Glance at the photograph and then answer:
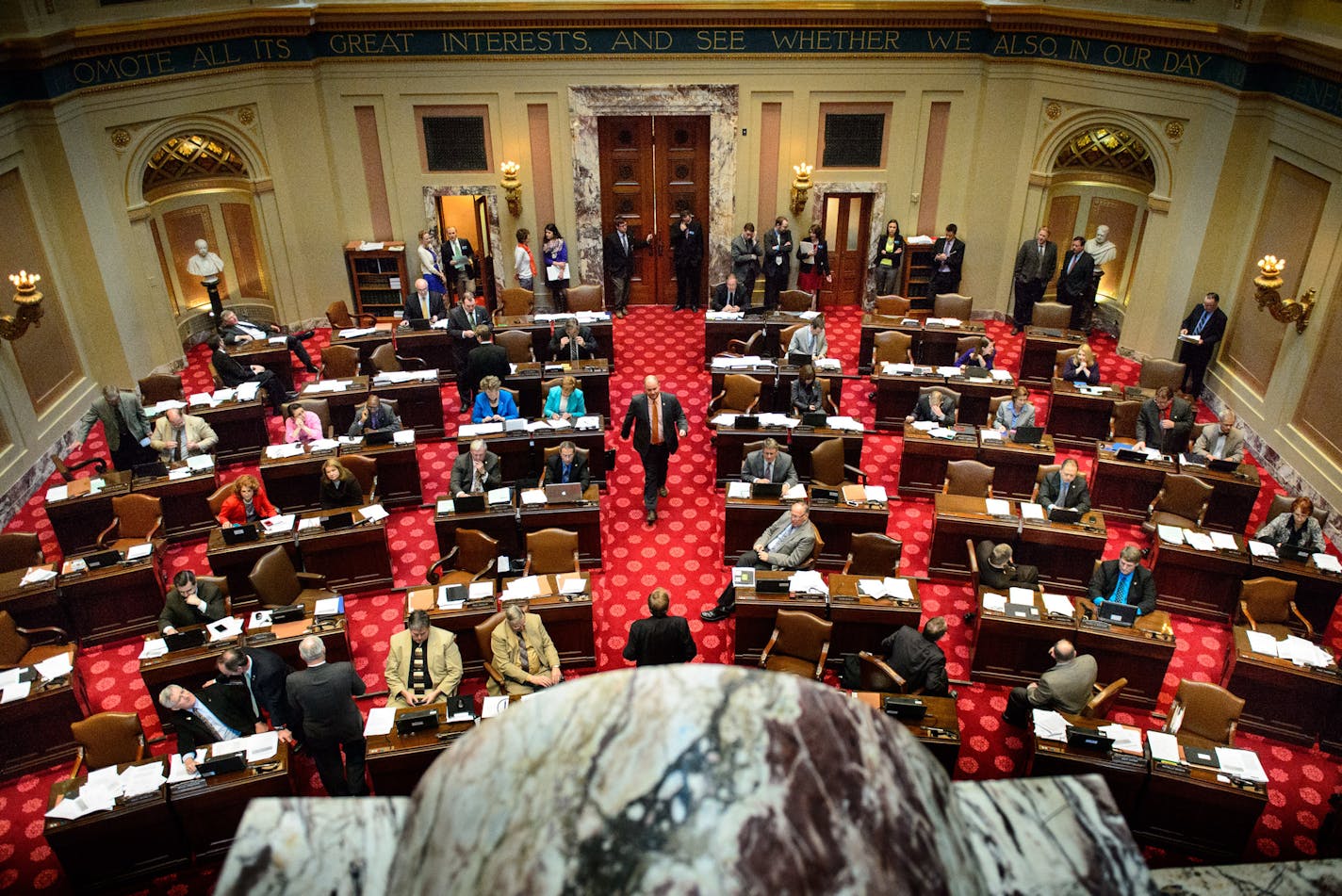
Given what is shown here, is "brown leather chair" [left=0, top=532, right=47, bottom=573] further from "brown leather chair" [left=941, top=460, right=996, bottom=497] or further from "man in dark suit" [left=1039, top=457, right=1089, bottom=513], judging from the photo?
"man in dark suit" [left=1039, top=457, right=1089, bottom=513]

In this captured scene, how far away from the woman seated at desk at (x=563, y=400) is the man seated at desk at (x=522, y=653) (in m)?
3.37

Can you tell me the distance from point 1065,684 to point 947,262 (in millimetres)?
8774

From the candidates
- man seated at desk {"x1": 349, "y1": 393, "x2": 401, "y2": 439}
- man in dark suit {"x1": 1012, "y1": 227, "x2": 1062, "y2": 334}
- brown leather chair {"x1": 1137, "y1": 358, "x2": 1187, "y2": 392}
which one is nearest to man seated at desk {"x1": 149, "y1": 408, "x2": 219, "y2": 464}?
man seated at desk {"x1": 349, "y1": 393, "x2": 401, "y2": 439}

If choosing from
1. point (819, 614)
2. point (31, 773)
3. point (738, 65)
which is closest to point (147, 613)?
point (31, 773)

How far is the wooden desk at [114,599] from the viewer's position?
816 centimetres

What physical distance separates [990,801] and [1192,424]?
912 centimetres

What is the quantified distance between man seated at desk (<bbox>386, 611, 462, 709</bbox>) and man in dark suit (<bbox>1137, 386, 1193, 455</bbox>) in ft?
23.9

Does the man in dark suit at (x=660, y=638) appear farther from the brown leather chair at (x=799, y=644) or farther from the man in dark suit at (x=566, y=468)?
the man in dark suit at (x=566, y=468)

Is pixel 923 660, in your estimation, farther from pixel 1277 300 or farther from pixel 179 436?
pixel 179 436

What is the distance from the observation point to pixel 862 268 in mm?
15156

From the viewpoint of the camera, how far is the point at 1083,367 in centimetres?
1109

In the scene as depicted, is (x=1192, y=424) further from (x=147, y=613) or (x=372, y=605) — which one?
(x=147, y=613)

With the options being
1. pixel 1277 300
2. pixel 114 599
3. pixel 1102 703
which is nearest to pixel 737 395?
pixel 1102 703

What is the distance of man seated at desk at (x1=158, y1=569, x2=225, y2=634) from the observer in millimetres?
7418
